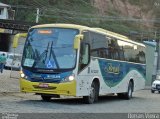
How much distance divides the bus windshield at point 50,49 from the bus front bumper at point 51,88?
0.65m

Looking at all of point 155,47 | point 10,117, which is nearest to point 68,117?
point 10,117

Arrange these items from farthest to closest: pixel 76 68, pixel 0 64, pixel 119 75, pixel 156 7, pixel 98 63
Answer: pixel 156 7 → pixel 0 64 → pixel 119 75 → pixel 98 63 → pixel 76 68

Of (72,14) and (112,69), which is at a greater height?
(72,14)

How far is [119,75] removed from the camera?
974 inches

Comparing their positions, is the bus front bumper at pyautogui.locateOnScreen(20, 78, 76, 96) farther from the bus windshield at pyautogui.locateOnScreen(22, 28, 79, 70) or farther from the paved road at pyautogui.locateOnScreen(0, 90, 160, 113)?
the bus windshield at pyautogui.locateOnScreen(22, 28, 79, 70)

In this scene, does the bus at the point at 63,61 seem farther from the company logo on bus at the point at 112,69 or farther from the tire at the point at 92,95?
the company logo on bus at the point at 112,69

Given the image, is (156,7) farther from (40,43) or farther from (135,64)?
(40,43)

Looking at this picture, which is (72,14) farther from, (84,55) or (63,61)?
(63,61)

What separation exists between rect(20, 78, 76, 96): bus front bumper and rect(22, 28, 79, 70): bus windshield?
647 millimetres

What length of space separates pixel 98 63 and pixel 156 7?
386 ft

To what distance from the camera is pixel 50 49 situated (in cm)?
1948

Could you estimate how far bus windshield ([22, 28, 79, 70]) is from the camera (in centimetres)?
1927

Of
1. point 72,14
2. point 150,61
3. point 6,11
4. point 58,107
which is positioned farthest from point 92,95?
point 72,14

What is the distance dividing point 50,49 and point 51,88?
1551mm
